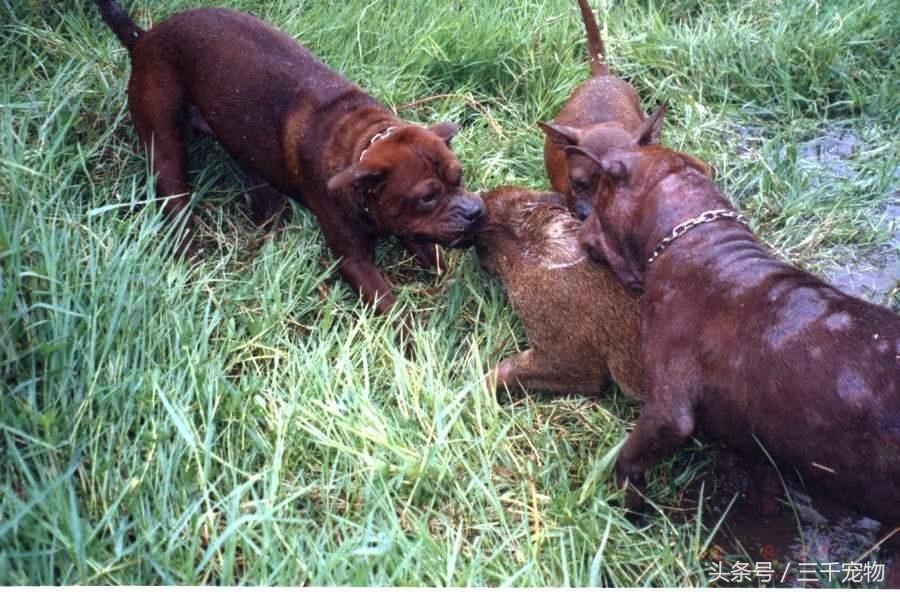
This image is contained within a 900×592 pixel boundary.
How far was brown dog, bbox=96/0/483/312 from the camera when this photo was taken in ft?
15.6

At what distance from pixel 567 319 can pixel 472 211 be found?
705 millimetres

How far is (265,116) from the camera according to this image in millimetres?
5031

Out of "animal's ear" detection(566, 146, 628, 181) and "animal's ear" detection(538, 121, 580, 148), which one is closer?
"animal's ear" detection(566, 146, 628, 181)

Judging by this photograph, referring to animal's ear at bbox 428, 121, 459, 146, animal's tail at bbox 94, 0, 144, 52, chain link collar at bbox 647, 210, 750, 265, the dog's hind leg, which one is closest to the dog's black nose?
animal's ear at bbox 428, 121, 459, 146

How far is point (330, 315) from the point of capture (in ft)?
14.3

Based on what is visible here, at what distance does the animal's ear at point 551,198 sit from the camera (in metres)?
4.68

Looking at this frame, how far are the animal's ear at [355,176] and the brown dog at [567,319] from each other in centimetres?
74

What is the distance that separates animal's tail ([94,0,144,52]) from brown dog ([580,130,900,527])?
282cm

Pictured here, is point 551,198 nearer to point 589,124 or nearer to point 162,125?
point 589,124

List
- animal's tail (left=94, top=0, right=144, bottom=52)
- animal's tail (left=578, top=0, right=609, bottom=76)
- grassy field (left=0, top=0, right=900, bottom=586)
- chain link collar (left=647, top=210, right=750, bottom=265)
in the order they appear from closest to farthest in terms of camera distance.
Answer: grassy field (left=0, top=0, right=900, bottom=586) → chain link collar (left=647, top=210, right=750, bottom=265) → animal's tail (left=94, top=0, right=144, bottom=52) → animal's tail (left=578, top=0, right=609, bottom=76)

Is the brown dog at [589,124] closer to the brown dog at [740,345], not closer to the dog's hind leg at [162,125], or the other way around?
the brown dog at [740,345]

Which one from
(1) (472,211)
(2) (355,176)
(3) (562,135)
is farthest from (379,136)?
(3) (562,135)

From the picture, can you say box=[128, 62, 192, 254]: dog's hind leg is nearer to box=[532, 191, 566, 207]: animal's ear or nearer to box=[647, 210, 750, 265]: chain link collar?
box=[532, 191, 566, 207]: animal's ear

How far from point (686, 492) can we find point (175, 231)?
8.94ft
